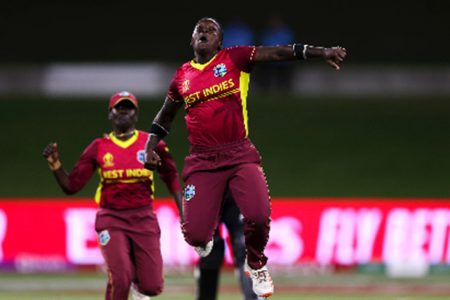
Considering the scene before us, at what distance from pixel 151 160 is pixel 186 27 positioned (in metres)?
18.7

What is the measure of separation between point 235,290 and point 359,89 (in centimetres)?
1190

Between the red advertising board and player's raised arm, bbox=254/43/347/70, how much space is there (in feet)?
26.6

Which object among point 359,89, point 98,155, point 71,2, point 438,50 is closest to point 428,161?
point 359,89

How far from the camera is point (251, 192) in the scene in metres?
9.88

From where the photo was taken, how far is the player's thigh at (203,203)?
1009 cm

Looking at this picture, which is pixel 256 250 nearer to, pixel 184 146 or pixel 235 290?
pixel 235 290

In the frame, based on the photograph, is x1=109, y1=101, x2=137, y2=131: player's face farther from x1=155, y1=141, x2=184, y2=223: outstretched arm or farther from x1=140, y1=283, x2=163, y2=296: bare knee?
x1=140, y1=283, x2=163, y2=296: bare knee

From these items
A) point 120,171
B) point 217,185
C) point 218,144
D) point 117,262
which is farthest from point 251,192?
point 120,171

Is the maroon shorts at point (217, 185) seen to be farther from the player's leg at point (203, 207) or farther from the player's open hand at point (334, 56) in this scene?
the player's open hand at point (334, 56)

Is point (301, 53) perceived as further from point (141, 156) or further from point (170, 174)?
point (170, 174)

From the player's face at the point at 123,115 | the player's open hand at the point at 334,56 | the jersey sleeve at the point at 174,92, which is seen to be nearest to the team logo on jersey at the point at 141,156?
the player's face at the point at 123,115

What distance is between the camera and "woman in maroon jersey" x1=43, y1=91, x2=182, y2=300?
10.9 metres

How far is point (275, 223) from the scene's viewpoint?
1777 cm

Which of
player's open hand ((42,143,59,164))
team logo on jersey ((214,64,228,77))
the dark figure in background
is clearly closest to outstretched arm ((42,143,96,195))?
player's open hand ((42,143,59,164))
